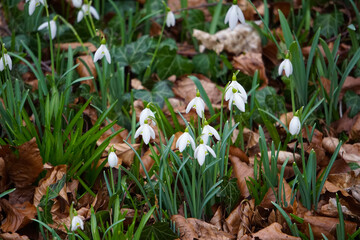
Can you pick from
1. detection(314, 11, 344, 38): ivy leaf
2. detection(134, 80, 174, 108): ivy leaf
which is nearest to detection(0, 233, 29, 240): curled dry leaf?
detection(134, 80, 174, 108): ivy leaf

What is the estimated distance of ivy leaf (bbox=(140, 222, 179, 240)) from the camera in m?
1.85

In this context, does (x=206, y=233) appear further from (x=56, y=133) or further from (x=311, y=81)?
(x=311, y=81)

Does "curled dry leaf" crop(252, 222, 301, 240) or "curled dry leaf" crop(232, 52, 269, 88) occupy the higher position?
"curled dry leaf" crop(232, 52, 269, 88)

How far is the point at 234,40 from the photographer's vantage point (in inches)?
127

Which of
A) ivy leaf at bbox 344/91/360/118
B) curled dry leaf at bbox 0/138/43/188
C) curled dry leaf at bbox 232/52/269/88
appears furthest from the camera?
curled dry leaf at bbox 232/52/269/88

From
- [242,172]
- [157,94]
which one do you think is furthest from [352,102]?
[157,94]

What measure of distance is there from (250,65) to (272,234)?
4.39 feet

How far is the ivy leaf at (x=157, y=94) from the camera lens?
2768 mm

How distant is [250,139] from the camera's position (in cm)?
248

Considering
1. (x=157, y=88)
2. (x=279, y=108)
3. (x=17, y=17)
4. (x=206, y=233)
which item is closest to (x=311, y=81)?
(x=279, y=108)

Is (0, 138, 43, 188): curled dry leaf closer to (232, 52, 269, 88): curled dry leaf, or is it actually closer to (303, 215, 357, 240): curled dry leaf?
(303, 215, 357, 240): curled dry leaf

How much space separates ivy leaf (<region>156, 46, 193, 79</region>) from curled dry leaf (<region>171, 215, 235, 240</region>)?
1.32 m

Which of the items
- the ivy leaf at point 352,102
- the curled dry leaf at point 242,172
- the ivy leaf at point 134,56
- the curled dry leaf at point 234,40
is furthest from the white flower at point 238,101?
the curled dry leaf at point 234,40

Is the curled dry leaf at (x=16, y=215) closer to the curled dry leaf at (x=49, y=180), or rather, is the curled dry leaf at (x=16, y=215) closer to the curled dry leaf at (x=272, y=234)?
the curled dry leaf at (x=49, y=180)
